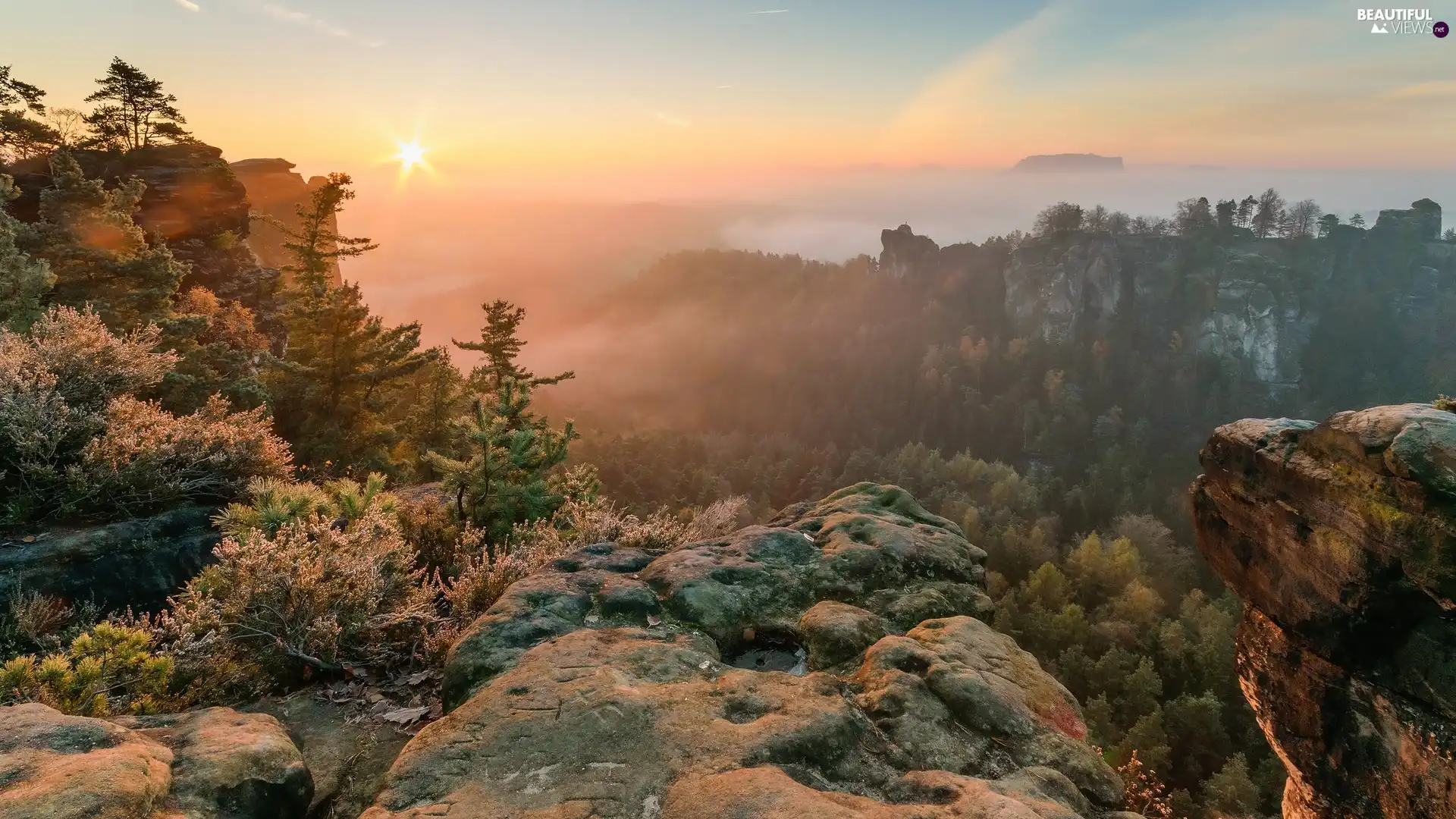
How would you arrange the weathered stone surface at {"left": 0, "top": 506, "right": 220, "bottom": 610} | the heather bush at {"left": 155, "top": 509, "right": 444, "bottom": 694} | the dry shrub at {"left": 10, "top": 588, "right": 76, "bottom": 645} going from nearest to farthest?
the heather bush at {"left": 155, "top": 509, "right": 444, "bottom": 694} < the dry shrub at {"left": 10, "top": 588, "right": 76, "bottom": 645} < the weathered stone surface at {"left": 0, "top": 506, "right": 220, "bottom": 610}

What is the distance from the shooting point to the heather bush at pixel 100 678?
486 cm

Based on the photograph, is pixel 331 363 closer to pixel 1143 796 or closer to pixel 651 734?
pixel 651 734

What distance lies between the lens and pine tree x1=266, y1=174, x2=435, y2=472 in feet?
64.8

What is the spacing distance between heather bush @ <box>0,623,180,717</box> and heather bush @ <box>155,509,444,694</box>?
40 cm

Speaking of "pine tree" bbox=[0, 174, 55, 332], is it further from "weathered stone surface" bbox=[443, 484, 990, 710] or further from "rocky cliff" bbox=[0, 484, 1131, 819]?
"weathered stone surface" bbox=[443, 484, 990, 710]

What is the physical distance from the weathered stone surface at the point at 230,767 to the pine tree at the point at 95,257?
19.0m

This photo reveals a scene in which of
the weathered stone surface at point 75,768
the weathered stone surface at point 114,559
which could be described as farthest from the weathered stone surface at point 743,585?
the weathered stone surface at point 114,559

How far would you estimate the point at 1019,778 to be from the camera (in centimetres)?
457

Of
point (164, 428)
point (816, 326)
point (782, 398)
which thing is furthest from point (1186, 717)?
point (816, 326)

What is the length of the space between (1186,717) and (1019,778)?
4449cm

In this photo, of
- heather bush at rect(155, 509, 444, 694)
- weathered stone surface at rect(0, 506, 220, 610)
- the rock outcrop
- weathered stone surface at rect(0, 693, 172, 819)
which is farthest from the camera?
weathered stone surface at rect(0, 506, 220, 610)

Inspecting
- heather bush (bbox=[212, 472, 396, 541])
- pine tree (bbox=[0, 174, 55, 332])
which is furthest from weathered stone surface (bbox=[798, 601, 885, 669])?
pine tree (bbox=[0, 174, 55, 332])

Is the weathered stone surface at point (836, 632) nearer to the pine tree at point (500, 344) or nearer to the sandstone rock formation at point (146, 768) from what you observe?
the sandstone rock formation at point (146, 768)

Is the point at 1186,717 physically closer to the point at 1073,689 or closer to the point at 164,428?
the point at 1073,689
